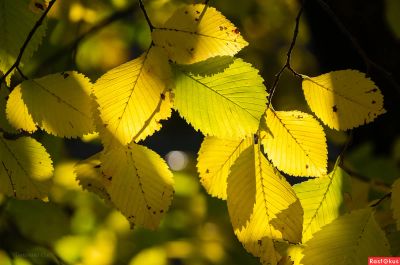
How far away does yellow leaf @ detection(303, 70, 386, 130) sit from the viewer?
65 cm

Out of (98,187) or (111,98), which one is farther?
(98,187)

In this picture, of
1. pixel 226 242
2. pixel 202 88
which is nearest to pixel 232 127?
pixel 202 88

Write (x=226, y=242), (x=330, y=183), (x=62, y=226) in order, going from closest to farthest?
(x=330, y=183) → (x=62, y=226) → (x=226, y=242)

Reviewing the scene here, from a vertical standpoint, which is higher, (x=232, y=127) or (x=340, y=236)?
(x=232, y=127)

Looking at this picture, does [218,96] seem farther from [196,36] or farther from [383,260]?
[383,260]

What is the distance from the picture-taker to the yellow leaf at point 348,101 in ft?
2.14

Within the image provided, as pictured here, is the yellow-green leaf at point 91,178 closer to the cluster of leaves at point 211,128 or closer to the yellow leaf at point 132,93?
the cluster of leaves at point 211,128

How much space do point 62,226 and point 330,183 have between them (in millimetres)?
841

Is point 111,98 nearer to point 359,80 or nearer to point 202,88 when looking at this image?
point 202,88

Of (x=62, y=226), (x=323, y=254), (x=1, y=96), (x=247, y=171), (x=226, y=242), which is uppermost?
(x=1, y=96)

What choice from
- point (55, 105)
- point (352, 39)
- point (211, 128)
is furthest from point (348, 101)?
point (55, 105)

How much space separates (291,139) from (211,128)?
0.39ft

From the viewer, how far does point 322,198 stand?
0.72 metres

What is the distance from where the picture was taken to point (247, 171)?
2.06ft
